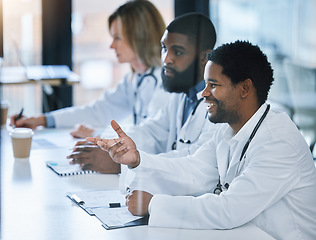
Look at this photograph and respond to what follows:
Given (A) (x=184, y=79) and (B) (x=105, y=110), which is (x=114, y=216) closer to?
(A) (x=184, y=79)

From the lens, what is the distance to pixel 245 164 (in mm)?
1054

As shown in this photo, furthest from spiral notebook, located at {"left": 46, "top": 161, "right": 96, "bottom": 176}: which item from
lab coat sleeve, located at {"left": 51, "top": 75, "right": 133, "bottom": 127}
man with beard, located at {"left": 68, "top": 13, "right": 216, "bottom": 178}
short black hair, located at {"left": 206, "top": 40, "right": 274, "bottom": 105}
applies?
lab coat sleeve, located at {"left": 51, "top": 75, "right": 133, "bottom": 127}

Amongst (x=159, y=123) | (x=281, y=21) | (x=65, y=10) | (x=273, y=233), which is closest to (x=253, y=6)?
(x=281, y=21)

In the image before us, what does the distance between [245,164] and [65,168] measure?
0.60 metres

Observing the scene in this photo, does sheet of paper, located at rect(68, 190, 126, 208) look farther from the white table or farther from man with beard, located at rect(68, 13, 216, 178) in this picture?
man with beard, located at rect(68, 13, 216, 178)

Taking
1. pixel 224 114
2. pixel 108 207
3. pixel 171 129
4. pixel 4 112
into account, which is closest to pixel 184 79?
pixel 171 129

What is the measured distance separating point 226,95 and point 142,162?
0.26 metres

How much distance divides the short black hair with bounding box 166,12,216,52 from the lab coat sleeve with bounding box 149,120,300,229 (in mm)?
459

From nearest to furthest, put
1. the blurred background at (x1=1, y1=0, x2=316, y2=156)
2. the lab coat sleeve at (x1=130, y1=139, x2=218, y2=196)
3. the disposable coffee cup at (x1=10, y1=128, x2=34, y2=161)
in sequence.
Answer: the lab coat sleeve at (x1=130, y1=139, x2=218, y2=196), the disposable coffee cup at (x1=10, y1=128, x2=34, y2=161), the blurred background at (x1=1, y1=0, x2=316, y2=156)

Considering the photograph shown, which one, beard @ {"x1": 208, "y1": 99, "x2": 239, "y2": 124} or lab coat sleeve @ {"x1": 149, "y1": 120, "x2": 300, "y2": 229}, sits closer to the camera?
lab coat sleeve @ {"x1": 149, "y1": 120, "x2": 300, "y2": 229}

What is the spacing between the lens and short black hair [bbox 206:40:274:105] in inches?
42.2

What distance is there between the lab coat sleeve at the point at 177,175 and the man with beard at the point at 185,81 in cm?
15

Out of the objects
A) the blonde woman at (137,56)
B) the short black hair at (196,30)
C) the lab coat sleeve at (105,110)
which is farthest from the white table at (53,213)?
the lab coat sleeve at (105,110)

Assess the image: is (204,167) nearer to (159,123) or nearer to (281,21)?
(159,123)
